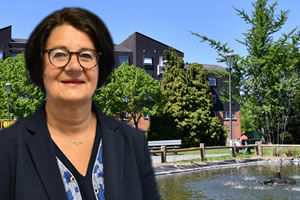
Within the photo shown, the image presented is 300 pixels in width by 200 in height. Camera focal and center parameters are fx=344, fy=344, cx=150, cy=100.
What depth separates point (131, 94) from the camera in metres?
37.0

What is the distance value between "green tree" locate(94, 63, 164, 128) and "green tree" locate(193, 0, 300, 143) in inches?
326

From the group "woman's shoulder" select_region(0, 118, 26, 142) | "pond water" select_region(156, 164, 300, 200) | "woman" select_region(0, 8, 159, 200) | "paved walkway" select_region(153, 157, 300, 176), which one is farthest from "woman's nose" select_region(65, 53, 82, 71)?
"paved walkway" select_region(153, 157, 300, 176)

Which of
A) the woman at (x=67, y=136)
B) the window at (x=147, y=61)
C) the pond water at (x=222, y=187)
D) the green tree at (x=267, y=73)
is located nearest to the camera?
the woman at (x=67, y=136)

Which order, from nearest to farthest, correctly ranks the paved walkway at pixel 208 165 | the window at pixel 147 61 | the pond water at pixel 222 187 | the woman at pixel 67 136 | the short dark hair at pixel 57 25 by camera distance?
the woman at pixel 67 136, the short dark hair at pixel 57 25, the pond water at pixel 222 187, the paved walkway at pixel 208 165, the window at pixel 147 61

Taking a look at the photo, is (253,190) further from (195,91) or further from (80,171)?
(195,91)

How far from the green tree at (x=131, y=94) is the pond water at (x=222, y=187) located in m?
21.5

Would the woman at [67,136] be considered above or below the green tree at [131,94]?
below

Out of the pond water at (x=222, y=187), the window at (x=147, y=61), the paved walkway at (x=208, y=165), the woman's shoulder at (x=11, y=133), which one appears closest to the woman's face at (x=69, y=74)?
the woman's shoulder at (x=11, y=133)

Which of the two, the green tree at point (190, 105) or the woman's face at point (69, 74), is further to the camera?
the green tree at point (190, 105)

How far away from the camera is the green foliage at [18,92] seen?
31.0 meters

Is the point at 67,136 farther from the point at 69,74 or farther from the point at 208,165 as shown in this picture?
the point at 208,165

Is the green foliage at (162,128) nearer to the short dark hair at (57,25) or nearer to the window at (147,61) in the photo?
the window at (147,61)

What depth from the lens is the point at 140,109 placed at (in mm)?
36875

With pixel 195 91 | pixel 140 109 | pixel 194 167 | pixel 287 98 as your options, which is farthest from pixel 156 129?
pixel 194 167
